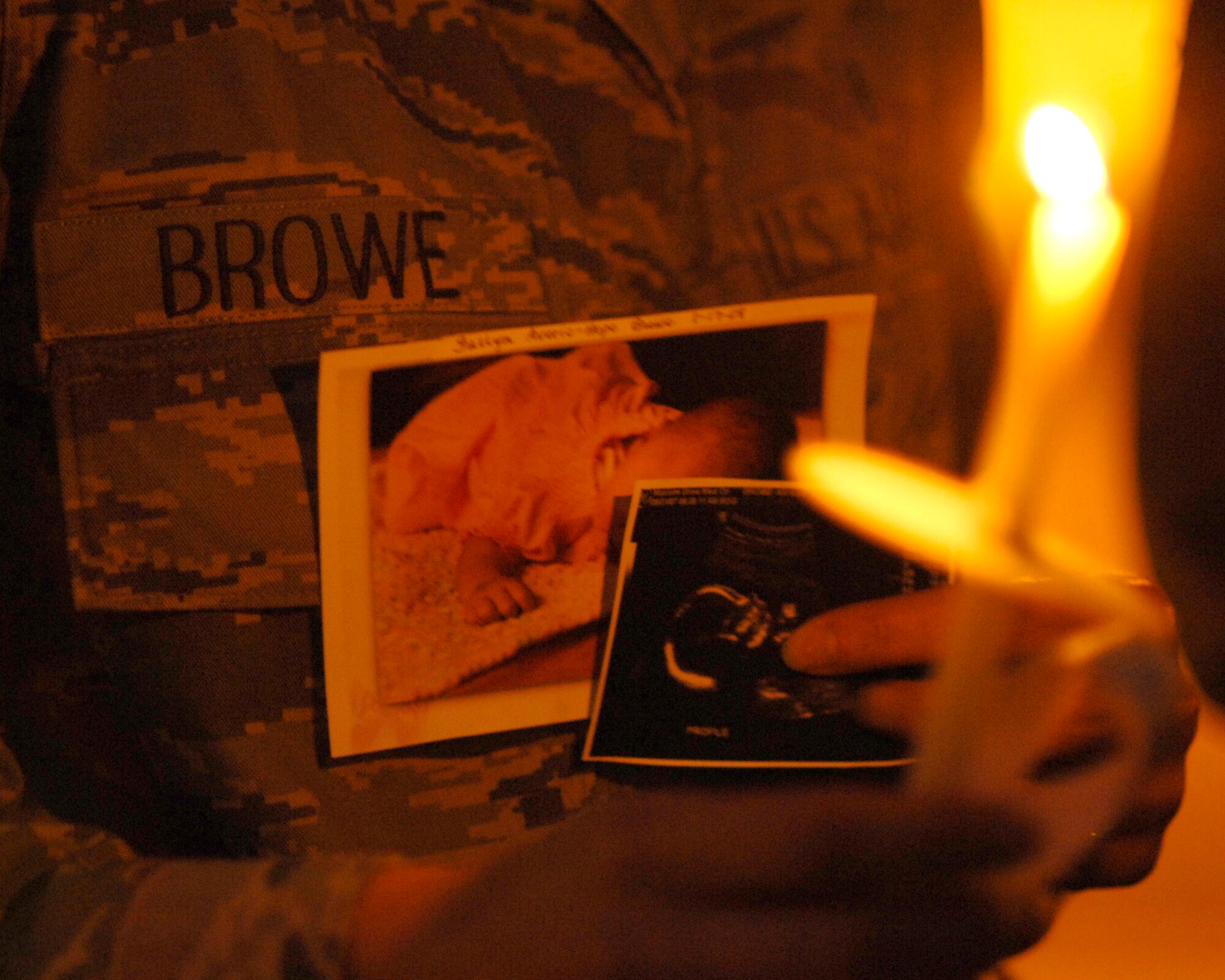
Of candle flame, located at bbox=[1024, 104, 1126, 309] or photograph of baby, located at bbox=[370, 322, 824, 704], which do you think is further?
photograph of baby, located at bbox=[370, 322, 824, 704]

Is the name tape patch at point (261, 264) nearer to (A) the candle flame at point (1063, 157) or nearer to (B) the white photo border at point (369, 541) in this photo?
(B) the white photo border at point (369, 541)

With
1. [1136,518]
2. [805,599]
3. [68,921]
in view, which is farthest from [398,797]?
[1136,518]

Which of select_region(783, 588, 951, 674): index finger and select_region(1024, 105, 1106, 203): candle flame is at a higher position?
select_region(1024, 105, 1106, 203): candle flame

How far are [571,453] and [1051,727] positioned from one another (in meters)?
0.35

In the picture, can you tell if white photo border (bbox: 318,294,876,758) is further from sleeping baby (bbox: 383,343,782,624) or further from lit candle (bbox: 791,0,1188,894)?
lit candle (bbox: 791,0,1188,894)

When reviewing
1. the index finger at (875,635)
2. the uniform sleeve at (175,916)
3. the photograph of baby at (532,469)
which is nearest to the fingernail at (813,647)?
the index finger at (875,635)

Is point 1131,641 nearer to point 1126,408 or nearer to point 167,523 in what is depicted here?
point 167,523

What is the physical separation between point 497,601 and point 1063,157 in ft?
1.29

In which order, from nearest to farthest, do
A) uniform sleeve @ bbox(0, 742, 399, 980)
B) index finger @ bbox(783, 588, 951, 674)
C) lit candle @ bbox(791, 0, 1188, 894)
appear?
lit candle @ bbox(791, 0, 1188, 894) < uniform sleeve @ bbox(0, 742, 399, 980) < index finger @ bbox(783, 588, 951, 674)

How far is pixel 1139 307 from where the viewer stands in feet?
2.38

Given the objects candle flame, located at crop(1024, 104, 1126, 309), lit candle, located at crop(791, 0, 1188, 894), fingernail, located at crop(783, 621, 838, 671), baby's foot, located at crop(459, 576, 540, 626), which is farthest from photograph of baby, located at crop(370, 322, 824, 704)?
candle flame, located at crop(1024, 104, 1126, 309)

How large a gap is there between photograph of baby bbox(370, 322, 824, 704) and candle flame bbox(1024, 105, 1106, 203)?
1.00 feet

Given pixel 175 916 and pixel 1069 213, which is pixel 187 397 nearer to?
pixel 175 916

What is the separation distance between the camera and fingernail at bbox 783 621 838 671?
500 millimetres
